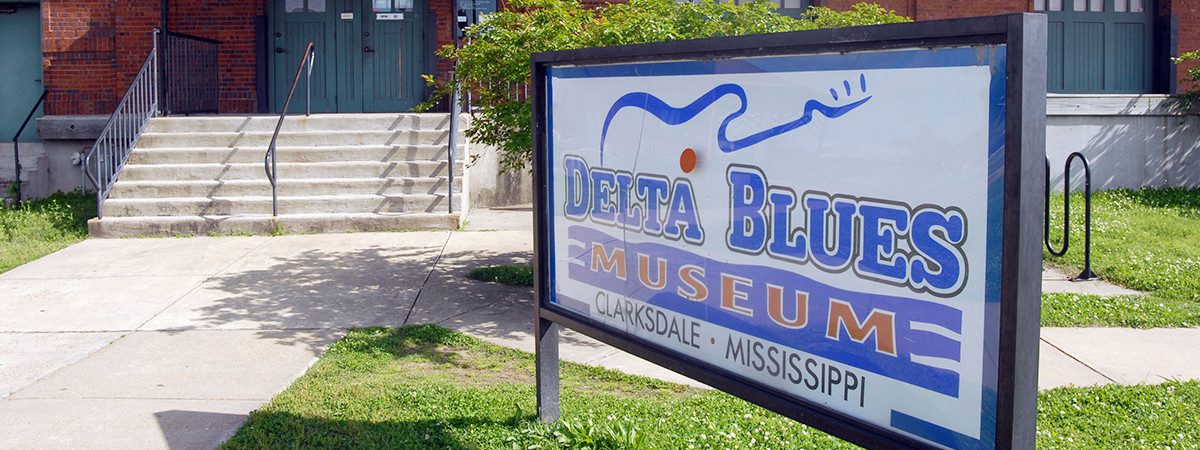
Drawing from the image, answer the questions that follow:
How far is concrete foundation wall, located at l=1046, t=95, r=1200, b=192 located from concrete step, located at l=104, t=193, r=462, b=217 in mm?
7866

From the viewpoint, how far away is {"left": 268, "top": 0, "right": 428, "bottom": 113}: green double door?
13688mm

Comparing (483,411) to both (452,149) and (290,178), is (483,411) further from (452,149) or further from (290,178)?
(290,178)

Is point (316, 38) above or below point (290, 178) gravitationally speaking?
above

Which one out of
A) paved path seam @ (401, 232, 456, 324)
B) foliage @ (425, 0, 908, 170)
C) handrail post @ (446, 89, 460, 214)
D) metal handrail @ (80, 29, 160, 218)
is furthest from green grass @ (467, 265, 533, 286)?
metal handrail @ (80, 29, 160, 218)

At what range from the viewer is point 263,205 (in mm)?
10492

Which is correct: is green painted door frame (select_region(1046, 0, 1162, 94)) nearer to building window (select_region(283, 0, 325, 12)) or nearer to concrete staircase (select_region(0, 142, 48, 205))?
building window (select_region(283, 0, 325, 12))

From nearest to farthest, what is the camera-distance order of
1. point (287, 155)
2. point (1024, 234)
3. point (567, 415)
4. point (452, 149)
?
point (1024, 234) → point (567, 415) → point (452, 149) → point (287, 155)

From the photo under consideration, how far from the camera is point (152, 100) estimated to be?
40.4 feet

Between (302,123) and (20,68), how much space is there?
16.9 feet

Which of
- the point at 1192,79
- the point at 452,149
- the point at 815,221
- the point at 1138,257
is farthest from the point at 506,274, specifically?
the point at 1192,79

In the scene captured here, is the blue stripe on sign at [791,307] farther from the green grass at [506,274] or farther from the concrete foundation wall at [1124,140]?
the concrete foundation wall at [1124,140]

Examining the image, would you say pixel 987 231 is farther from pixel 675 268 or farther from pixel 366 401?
pixel 366 401

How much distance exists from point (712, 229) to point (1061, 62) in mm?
13002

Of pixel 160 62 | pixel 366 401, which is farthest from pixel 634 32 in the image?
pixel 160 62
